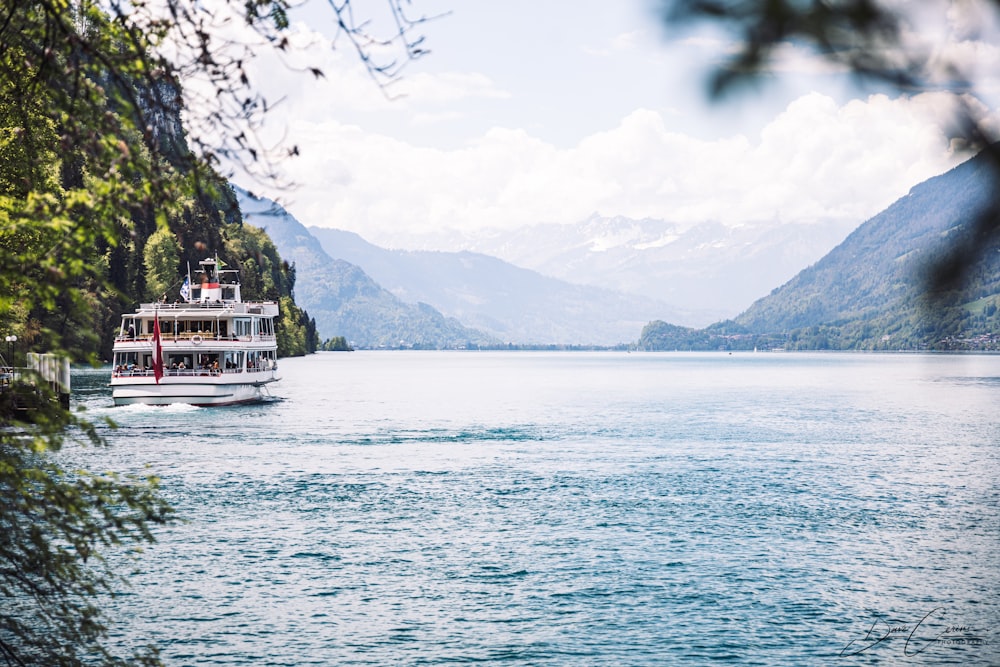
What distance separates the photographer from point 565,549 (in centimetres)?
2895

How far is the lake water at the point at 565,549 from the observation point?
20.6 m

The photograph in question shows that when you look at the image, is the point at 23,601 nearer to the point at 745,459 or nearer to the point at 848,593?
the point at 848,593

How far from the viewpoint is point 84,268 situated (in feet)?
33.8

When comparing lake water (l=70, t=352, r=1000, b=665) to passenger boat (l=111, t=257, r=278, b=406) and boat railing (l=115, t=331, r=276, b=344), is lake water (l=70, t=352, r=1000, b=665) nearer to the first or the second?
passenger boat (l=111, t=257, r=278, b=406)

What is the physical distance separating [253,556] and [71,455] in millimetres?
24772

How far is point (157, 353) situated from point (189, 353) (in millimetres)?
4944

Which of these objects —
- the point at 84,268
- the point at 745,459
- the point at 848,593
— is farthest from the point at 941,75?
the point at 745,459

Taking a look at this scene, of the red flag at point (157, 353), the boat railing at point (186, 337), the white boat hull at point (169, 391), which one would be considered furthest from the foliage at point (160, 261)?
the red flag at point (157, 353)

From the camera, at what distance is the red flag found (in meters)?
73.2

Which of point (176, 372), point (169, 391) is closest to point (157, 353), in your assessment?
point (176, 372)

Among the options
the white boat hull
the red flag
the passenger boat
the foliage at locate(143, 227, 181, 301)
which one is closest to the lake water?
the red flag

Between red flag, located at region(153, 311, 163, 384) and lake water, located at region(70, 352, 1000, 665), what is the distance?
1146cm

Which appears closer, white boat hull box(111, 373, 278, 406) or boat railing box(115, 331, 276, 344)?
white boat hull box(111, 373, 278, 406)

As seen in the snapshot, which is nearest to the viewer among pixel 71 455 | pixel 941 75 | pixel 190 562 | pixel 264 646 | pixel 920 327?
pixel 941 75
